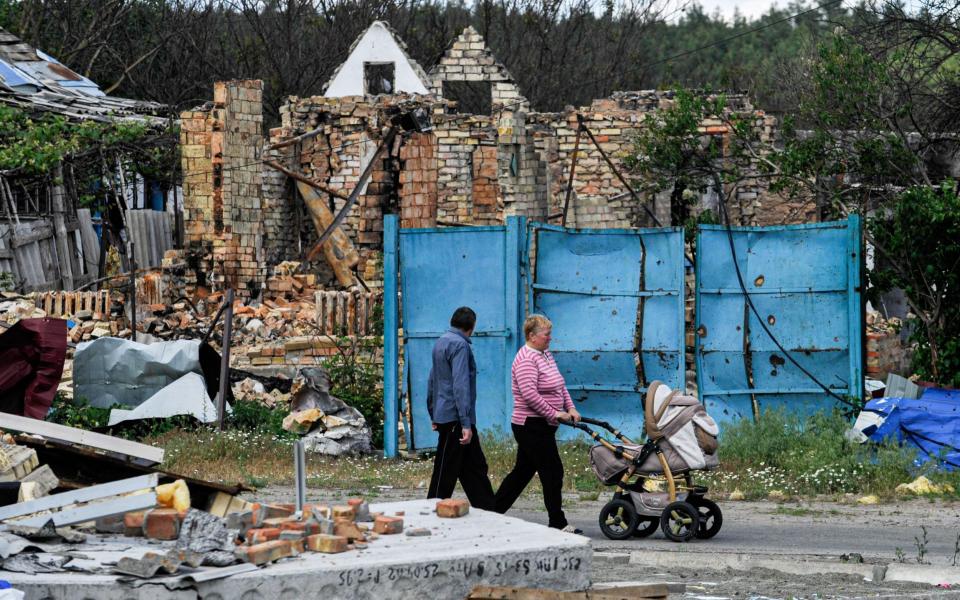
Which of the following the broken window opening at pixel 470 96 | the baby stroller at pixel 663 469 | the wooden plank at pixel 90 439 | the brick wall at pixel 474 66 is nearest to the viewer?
the wooden plank at pixel 90 439

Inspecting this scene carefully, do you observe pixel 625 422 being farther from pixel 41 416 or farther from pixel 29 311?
pixel 29 311

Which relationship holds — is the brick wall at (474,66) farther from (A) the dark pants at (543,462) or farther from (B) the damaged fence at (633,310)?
(A) the dark pants at (543,462)

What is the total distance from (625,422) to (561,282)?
1.46 metres

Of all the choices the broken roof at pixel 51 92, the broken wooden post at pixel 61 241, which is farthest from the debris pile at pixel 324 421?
the broken roof at pixel 51 92

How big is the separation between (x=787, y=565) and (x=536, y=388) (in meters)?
2.00

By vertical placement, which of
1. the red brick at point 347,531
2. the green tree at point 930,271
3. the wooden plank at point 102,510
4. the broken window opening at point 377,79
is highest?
the broken window opening at point 377,79

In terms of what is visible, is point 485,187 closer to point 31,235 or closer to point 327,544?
point 31,235

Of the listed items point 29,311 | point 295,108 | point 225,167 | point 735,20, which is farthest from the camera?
point 735,20

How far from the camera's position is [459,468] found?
359 inches

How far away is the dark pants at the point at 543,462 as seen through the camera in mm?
8875

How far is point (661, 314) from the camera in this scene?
12.6 m

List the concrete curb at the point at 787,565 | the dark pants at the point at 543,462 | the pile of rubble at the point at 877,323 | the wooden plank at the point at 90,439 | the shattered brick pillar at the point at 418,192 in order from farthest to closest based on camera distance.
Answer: the shattered brick pillar at the point at 418,192 < the pile of rubble at the point at 877,323 < the dark pants at the point at 543,462 < the wooden plank at the point at 90,439 < the concrete curb at the point at 787,565

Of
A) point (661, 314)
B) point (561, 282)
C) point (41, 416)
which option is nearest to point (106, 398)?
point (41, 416)

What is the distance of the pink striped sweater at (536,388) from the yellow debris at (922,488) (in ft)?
11.2
